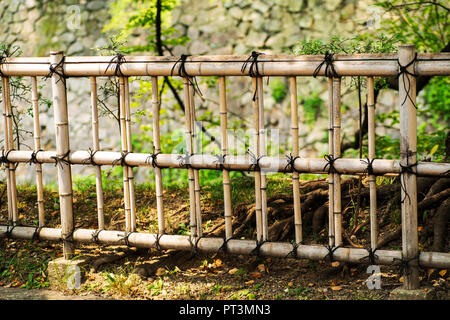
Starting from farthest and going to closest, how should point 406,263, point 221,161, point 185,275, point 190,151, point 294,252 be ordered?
point 185,275 < point 190,151 < point 221,161 < point 294,252 < point 406,263

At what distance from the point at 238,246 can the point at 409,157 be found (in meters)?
1.43

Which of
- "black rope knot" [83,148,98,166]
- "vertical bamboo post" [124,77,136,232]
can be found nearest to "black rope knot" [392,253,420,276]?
"vertical bamboo post" [124,77,136,232]

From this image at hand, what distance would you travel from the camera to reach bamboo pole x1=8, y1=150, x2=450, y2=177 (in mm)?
4172

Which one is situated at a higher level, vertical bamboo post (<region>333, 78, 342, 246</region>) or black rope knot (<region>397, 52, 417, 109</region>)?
black rope knot (<region>397, 52, 417, 109</region>)

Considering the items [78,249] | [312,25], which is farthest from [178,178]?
[78,249]

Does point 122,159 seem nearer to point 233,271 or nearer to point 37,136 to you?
point 37,136

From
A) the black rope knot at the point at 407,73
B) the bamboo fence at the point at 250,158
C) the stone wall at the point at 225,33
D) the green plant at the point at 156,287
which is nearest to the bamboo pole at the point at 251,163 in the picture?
the bamboo fence at the point at 250,158

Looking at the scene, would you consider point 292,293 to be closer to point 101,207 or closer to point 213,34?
point 101,207

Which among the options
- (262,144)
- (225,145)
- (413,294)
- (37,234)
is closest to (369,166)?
(262,144)

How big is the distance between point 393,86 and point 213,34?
6.13 m

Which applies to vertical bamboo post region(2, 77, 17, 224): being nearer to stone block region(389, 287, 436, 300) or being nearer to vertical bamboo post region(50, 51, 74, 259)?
vertical bamboo post region(50, 51, 74, 259)

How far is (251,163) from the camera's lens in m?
4.55

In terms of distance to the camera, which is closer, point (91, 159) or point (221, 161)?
point (221, 161)

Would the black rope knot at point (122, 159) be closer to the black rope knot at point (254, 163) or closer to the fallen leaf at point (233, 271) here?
the black rope knot at point (254, 163)
